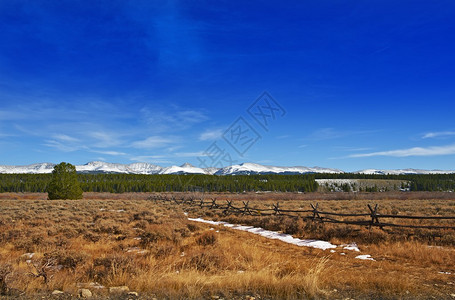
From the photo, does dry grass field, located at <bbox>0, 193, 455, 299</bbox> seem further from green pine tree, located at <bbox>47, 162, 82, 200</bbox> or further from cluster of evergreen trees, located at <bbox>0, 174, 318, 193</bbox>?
cluster of evergreen trees, located at <bbox>0, 174, 318, 193</bbox>

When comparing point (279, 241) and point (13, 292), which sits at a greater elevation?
point (13, 292)

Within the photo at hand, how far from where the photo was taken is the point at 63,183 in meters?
43.0

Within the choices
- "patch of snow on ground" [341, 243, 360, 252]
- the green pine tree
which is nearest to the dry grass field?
"patch of snow on ground" [341, 243, 360, 252]

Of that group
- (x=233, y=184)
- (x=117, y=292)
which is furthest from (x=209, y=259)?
(x=233, y=184)

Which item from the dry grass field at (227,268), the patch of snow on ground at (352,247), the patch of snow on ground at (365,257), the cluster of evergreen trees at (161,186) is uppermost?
the cluster of evergreen trees at (161,186)

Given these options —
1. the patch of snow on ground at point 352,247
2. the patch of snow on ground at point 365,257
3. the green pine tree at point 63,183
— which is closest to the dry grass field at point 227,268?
the patch of snow on ground at point 365,257

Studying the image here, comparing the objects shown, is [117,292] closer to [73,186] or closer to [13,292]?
A: [13,292]

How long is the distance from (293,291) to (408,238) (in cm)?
1107

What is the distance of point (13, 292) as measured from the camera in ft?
16.9

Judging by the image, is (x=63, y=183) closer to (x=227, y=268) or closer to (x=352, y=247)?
(x=227, y=268)

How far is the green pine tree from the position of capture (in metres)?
42.3

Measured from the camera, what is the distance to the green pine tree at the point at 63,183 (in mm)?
42312

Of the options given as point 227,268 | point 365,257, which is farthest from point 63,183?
point 365,257

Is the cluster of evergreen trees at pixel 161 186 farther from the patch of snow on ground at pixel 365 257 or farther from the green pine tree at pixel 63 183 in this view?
the patch of snow on ground at pixel 365 257
